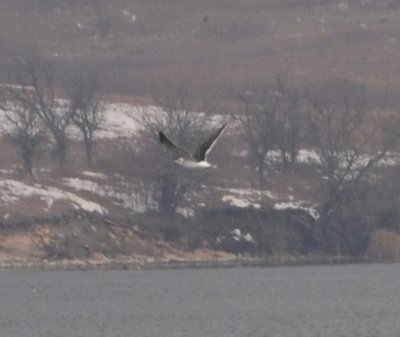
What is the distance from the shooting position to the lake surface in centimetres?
5247

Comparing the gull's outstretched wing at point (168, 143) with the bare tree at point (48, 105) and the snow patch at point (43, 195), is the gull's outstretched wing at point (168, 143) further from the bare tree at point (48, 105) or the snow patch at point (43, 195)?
the bare tree at point (48, 105)

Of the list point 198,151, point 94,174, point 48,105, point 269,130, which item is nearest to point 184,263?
point 94,174

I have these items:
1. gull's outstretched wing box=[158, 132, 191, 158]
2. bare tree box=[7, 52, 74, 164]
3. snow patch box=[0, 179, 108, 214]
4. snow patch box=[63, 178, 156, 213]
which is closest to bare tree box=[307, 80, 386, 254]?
snow patch box=[63, 178, 156, 213]

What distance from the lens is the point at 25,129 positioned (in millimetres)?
89312

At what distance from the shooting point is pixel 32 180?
88.3 metres

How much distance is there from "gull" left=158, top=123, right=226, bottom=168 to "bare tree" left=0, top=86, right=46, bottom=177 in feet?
183

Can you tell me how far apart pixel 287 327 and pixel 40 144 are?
4276 centimetres

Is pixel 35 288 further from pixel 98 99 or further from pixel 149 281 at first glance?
pixel 98 99

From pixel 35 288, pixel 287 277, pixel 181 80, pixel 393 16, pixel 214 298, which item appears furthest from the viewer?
pixel 393 16

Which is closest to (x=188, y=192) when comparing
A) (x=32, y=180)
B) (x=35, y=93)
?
(x=32, y=180)

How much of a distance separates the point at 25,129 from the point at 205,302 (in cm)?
2903

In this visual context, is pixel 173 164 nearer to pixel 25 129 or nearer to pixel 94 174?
pixel 94 174

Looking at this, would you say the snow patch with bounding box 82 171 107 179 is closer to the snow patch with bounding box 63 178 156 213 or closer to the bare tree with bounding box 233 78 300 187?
the snow patch with bounding box 63 178 156 213

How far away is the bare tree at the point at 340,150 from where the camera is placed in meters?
86.2
